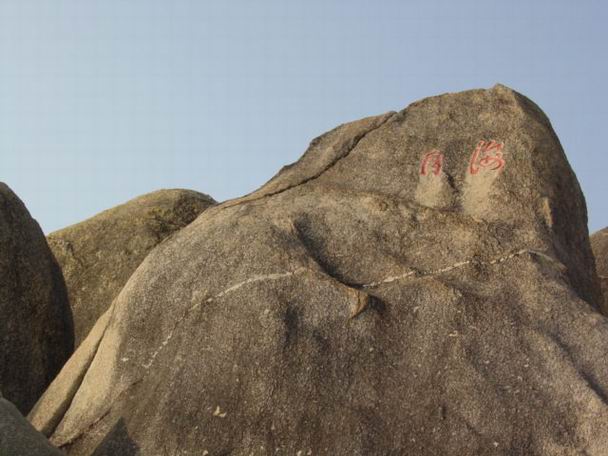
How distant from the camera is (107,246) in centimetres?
1051

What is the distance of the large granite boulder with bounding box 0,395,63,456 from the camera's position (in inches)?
224

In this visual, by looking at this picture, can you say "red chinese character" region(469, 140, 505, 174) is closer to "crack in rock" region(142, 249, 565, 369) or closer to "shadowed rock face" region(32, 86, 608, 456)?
"shadowed rock face" region(32, 86, 608, 456)

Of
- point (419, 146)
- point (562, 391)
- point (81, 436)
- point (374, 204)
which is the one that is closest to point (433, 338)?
point (562, 391)

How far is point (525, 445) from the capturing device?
19.4ft

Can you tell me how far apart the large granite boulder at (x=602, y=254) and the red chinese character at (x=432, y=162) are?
5.57 meters

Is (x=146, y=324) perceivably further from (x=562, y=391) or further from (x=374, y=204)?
(x=562, y=391)

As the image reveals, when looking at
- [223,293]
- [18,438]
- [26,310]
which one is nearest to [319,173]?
[223,293]

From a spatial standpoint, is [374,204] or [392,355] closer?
[392,355]

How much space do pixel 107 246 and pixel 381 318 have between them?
15.6 ft

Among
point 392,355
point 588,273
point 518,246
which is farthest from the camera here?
point 588,273

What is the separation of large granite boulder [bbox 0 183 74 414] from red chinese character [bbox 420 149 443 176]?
10.7 ft

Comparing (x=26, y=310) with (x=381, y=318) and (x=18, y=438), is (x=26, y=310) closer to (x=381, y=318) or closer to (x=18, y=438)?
(x=18, y=438)

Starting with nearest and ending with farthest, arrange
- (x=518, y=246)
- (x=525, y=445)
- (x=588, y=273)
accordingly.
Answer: (x=525, y=445), (x=518, y=246), (x=588, y=273)

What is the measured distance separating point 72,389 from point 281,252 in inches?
69.6
